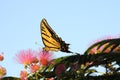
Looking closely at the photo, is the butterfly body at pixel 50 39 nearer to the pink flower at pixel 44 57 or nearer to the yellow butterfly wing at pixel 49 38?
the yellow butterfly wing at pixel 49 38

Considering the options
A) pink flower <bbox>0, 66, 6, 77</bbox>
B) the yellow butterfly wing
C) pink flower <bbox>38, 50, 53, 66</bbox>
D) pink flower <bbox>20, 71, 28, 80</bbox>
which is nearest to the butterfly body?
the yellow butterfly wing

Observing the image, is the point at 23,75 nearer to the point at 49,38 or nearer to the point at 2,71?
the point at 2,71

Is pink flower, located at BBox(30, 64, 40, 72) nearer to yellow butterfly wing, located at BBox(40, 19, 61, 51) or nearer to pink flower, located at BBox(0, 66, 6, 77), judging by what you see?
pink flower, located at BBox(0, 66, 6, 77)

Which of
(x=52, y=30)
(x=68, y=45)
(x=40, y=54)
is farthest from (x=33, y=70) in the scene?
(x=68, y=45)

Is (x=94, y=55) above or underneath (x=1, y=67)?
above

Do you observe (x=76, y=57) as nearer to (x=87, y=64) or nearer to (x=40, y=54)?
(x=87, y=64)

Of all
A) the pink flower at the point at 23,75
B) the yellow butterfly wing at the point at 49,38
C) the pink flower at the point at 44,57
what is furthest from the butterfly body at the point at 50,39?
the pink flower at the point at 23,75
